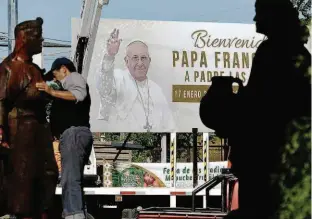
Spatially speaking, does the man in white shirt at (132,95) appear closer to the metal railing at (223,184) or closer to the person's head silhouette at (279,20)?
the metal railing at (223,184)

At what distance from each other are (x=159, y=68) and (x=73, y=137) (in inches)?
665

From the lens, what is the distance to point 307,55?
355 cm

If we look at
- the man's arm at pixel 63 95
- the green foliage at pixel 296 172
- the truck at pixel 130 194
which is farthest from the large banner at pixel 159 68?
the green foliage at pixel 296 172

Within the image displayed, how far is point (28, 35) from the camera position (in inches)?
205

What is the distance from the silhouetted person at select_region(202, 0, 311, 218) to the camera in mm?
3504

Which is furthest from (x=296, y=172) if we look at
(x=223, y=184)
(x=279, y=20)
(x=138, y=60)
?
(x=138, y=60)

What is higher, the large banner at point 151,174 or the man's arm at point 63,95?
the man's arm at point 63,95

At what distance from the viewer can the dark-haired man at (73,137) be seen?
5633 mm

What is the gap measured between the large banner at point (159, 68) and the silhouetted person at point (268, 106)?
55.8 feet

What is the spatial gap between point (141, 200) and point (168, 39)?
29.8 ft

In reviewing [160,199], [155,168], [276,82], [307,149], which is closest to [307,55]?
[276,82]

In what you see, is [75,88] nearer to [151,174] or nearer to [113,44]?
[151,174]

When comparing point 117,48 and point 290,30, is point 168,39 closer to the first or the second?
point 117,48

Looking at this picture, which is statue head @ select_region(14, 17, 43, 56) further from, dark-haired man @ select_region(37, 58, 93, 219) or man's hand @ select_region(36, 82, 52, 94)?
dark-haired man @ select_region(37, 58, 93, 219)
